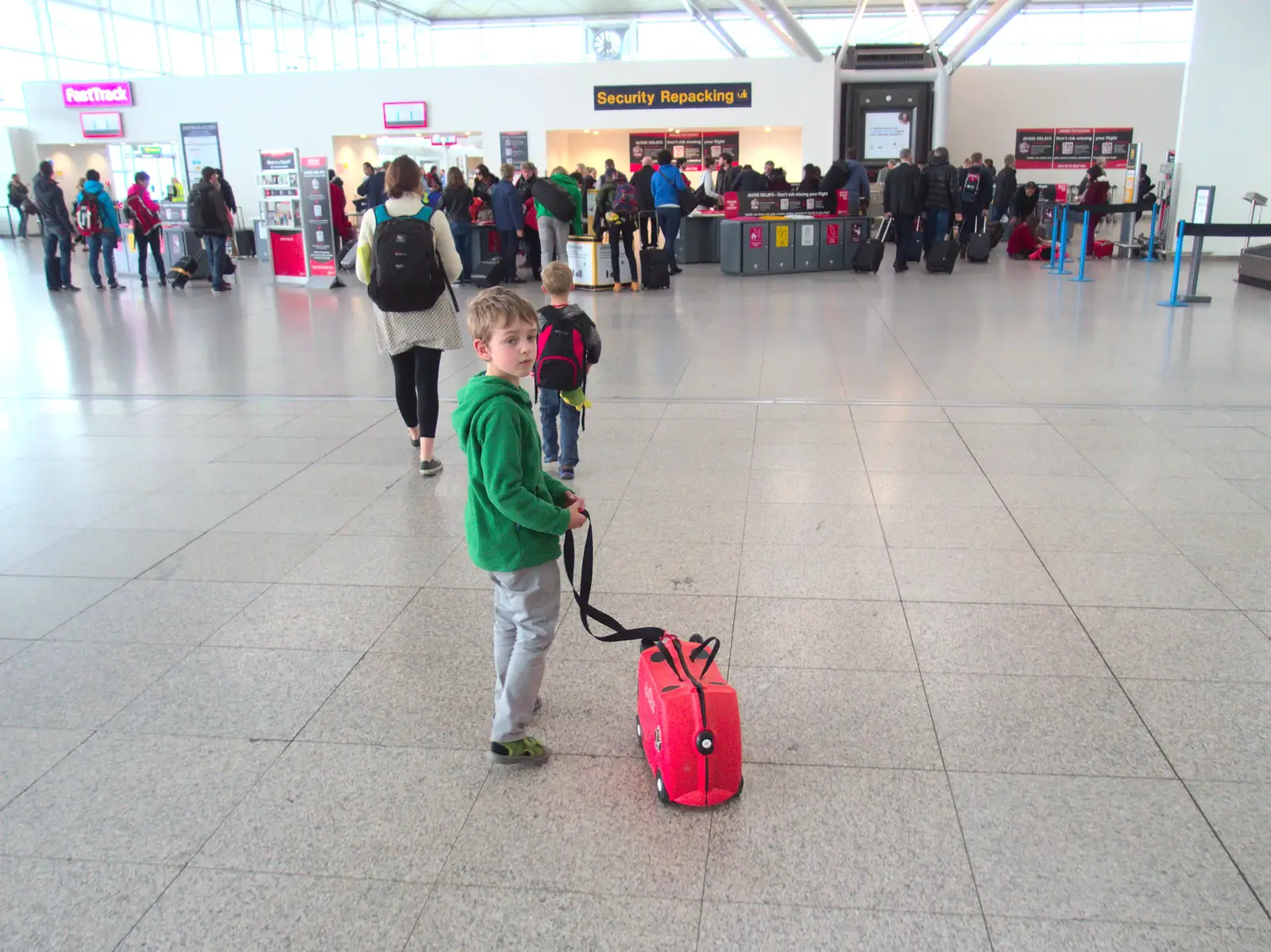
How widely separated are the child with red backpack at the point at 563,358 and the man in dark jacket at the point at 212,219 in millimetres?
10605

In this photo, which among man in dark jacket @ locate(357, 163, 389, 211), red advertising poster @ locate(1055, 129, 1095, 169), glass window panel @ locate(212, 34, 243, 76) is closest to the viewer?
man in dark jacket @ locate(357, 163, 389, 211)

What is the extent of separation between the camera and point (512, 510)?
2.23m

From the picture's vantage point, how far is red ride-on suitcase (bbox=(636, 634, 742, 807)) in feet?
7.37

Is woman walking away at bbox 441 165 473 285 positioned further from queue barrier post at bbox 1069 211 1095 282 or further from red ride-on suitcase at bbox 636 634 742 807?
red ride-on suitcase at bbox 636 634 742 807

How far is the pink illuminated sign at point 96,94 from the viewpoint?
71.5 feet

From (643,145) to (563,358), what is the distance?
64.4 feet

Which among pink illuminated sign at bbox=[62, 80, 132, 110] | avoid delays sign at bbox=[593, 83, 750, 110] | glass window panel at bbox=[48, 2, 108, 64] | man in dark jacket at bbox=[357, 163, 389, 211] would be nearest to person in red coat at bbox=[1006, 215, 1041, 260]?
avoid delays sign at bbox=[593, 83, 750, 110]

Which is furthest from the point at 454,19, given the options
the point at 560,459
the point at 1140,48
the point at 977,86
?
the point at 560,459

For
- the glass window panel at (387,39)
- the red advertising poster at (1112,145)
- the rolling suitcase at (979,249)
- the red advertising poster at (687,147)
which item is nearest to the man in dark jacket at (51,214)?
the red advertising poster at (687,147)

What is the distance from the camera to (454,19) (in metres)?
33.6

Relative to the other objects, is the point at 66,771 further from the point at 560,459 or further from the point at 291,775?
the point at 560,459

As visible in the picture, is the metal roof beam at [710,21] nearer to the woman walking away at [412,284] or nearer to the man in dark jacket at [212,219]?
the man in dark jacket at [212,219]

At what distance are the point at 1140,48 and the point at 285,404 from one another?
31.4 m

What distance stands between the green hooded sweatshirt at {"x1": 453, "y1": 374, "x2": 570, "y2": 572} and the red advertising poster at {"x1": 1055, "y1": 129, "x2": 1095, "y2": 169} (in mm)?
27718
